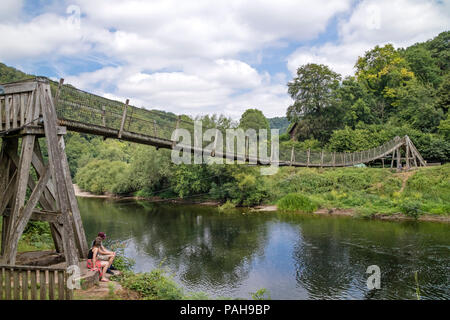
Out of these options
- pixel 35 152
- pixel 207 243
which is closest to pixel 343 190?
pixel 207 243

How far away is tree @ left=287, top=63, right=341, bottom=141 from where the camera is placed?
1330 inches

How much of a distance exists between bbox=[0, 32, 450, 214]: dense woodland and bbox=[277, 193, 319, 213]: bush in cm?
19

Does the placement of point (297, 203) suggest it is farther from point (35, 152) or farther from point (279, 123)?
point (279, 123)

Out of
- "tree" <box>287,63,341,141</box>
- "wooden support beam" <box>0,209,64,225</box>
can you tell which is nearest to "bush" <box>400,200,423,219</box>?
"tree" <box>287,63,341,141</box>

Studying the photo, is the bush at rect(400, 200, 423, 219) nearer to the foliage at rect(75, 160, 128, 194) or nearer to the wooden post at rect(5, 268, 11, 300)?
the wooden post at rect(5, 268, 11, 300)

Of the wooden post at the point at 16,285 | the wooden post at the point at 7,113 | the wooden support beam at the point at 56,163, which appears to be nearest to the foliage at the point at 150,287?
the wooden support beam at the point at 56,163

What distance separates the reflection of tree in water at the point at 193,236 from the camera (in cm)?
1200

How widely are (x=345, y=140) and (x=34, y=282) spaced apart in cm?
2853

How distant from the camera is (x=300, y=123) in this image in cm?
3509

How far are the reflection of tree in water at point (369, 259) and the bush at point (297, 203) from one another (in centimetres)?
427

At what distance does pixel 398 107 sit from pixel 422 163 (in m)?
12.4

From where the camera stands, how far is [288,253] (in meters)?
13.5

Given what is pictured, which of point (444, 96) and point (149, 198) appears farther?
point (149, 198)

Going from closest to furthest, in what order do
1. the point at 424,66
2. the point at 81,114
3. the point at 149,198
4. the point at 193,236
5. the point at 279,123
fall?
Answer: the point at 81,114 → the point at 193,236 → the point at 149,198 → the point at 424,66 → the point at 279,123
